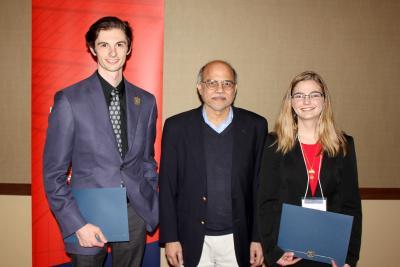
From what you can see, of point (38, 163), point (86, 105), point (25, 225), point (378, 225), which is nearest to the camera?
point (86, 105)

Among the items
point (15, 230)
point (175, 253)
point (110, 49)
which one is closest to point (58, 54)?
point (110, 49)

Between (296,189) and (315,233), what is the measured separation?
0.25 meters

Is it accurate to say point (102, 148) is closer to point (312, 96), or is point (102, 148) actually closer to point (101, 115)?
point (101, 115)

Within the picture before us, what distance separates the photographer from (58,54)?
2.48 meters

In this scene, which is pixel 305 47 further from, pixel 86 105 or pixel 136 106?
pixel 86 105

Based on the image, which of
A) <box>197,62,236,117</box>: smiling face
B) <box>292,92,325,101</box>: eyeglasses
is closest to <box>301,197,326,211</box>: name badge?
<box>292,92,325,101</box>: eyeglasses

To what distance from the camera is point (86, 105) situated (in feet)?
6.13

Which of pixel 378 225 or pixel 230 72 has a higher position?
pixel 230 72

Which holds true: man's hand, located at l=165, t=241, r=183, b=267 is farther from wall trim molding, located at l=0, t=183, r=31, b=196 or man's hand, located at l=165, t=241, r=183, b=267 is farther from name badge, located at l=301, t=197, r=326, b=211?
wall trim molding, located at l=0, t=183, r=31, b=196

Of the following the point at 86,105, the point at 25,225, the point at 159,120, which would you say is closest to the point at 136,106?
the point at 86,105

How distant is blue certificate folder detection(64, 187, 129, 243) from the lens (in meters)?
1.83

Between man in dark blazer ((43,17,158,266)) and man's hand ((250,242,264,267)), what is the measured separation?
654 mm

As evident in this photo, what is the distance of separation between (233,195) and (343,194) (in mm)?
636

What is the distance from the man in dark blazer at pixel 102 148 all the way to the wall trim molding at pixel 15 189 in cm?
109
